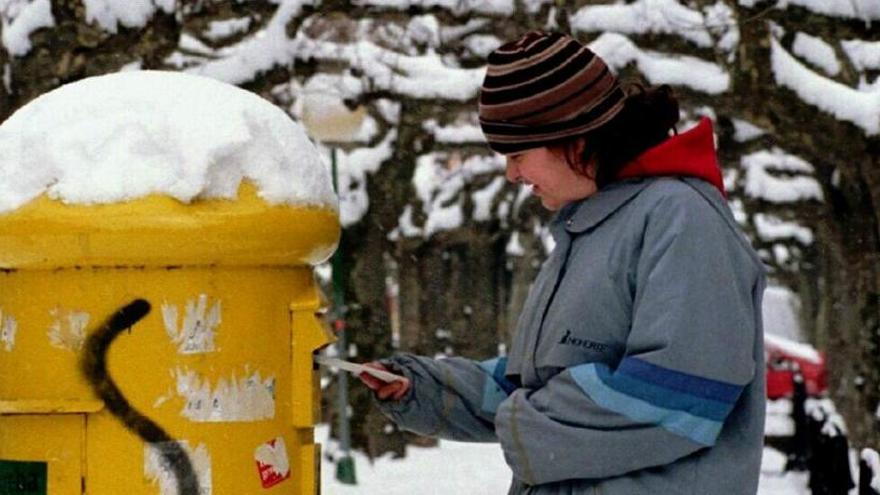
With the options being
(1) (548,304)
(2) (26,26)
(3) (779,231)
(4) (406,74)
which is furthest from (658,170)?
(3) (779,231)

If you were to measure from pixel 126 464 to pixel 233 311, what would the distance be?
0.37 meters

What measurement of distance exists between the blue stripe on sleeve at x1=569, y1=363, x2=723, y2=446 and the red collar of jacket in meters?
0.42

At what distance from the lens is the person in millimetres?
2639

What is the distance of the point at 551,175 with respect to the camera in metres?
2.89

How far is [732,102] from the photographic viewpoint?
37.3ft

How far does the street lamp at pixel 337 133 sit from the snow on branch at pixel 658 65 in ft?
7.63

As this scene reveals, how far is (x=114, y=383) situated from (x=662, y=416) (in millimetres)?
1112

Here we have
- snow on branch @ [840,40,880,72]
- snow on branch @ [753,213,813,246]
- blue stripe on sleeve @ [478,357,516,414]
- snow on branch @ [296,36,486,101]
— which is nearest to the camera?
blue stripe on sleeve @ [478,357,516,414]

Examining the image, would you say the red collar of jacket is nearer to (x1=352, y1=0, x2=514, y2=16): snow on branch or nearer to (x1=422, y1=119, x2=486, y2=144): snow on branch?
(x1=352, y1=0, x2=514, y2=16): snow on branch

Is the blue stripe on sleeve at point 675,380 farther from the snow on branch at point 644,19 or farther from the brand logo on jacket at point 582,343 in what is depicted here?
the snow on branch at point 644,19

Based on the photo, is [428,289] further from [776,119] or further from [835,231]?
[776,119]

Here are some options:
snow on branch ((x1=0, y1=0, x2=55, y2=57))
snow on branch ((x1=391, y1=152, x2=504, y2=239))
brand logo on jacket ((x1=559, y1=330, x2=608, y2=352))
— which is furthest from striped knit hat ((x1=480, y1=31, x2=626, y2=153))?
snow on branch ((x1=391, y1=152, x2=504, y2=239))

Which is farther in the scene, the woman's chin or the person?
the woman's chin

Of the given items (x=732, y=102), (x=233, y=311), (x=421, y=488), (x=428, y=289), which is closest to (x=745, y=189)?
(x=428, y=289)
